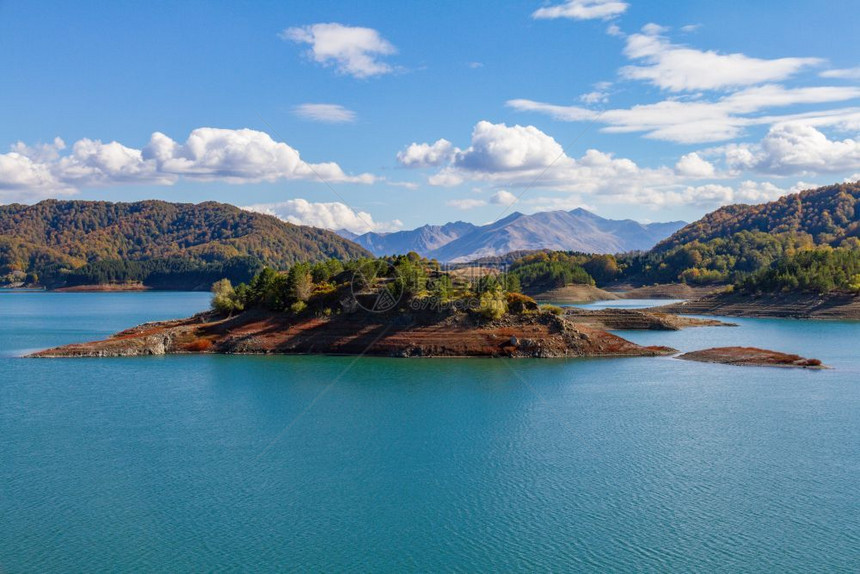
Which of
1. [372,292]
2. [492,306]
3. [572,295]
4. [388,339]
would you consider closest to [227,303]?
[372,292]

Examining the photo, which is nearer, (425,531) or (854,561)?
(854,561)

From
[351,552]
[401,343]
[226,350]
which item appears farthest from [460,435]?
[226,350]

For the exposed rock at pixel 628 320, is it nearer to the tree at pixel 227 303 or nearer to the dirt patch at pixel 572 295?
the tree at pixel 227 303

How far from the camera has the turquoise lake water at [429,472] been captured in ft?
79.8

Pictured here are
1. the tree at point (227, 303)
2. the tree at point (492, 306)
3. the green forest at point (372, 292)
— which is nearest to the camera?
the tree at point (492, 306)

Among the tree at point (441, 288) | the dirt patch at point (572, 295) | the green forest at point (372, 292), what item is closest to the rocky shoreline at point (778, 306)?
the dirt patch at point (572, 295)

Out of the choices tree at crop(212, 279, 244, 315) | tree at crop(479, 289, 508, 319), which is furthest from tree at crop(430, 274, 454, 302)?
tree at crop(212, 279, 244, 315)

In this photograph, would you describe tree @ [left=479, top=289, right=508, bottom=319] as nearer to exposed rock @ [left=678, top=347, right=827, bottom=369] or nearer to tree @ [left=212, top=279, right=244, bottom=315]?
exposed rock @ [left=678, top=347, right=827, bottom=369]

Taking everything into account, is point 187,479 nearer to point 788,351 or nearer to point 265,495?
point 265,495

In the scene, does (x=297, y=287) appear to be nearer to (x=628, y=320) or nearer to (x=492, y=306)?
(x=492, y=306)

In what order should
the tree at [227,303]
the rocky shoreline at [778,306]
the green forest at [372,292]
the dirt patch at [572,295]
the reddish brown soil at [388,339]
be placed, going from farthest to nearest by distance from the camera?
the dirt patch at [572,295] < the rocky shoreline at [778,306] < the tree at [227,303] < the green forest at [372,292] < the reddish brown soil at [388,339]

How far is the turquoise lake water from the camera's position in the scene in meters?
24.3

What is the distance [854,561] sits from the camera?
77.6 feet

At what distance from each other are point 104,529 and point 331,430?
1634 centimetres
